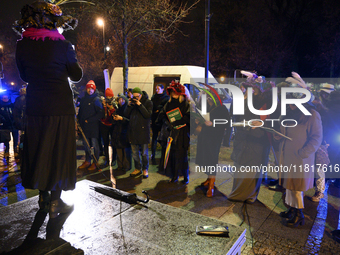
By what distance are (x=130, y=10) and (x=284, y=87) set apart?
355 inches

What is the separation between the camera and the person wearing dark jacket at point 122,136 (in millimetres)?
6379

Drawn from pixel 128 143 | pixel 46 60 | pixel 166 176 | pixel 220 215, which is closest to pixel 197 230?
pixel 220 215

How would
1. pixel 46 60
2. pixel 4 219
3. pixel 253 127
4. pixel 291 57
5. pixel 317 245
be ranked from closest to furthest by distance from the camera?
pixel 46 60 < pixel 4 219 < pixel 317 245 < pixel 253 127 < pixel 291 57

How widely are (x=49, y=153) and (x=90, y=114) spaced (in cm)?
405

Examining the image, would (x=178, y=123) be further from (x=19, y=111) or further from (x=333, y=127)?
(x=19, y=111)

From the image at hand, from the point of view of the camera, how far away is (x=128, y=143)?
21.0 ft

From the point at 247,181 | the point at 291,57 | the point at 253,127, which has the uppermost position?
the point at 291,57

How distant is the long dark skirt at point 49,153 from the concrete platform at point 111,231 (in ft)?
1.33

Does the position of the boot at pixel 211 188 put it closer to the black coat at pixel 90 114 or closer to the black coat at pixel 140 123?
the black coat at pixel 140 123

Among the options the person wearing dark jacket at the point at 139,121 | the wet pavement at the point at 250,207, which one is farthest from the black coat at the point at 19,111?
the person wearing dark jacket at the point at 139,121

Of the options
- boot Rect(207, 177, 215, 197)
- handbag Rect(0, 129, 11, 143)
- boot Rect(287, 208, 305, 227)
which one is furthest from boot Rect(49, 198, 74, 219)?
handbag Rect(0, 129, 11, 143)

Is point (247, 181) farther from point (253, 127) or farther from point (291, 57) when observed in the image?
point (291, 57)

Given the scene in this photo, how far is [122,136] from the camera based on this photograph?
6.39 m

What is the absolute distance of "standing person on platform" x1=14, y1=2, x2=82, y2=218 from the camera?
2430 mm
